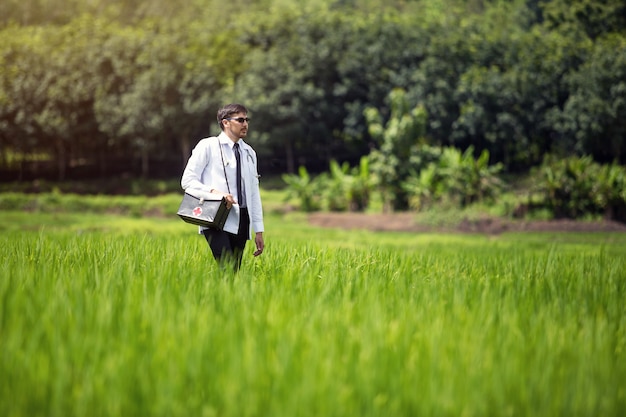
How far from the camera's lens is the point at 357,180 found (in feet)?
72.6

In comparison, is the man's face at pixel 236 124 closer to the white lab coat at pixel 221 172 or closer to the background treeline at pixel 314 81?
the white lab coat at pixel 221 172

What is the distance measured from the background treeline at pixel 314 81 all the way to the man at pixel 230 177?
26409mm

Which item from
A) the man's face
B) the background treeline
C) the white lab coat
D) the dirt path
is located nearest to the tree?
the dirt path

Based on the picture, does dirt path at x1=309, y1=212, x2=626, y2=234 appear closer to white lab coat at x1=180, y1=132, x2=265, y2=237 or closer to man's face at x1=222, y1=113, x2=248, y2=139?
white lab coat at x1=180, y1=132, x2=265, y2=237

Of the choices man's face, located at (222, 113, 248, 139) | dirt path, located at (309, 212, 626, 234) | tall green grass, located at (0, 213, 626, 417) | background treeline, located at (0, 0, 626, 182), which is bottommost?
dirt path, located at (309, 212, 626, 234)

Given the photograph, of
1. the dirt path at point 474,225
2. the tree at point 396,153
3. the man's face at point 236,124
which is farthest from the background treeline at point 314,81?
the man's face at point 236,124

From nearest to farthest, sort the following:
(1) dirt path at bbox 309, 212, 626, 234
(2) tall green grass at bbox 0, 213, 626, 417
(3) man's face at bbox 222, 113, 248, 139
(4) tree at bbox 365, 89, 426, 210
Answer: (2) tall green grass at bbox 0, 213, 626, 417 < (3) man's face at bbox 222, 113, 248, 139 < (1) dirt path at bbox 309, 212, 626, 234 < (4) tree at bbox 365, 89, 426, 210

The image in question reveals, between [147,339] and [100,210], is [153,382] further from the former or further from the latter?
[100,210]

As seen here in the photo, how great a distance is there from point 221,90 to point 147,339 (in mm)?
30581

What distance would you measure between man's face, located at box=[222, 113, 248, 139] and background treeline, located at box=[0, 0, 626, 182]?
26.5 metres

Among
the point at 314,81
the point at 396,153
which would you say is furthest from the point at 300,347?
the point at 314,81

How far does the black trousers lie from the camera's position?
4932 mm

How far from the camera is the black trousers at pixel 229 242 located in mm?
4932

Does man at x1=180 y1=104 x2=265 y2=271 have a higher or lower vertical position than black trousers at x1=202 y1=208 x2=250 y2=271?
higher
